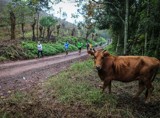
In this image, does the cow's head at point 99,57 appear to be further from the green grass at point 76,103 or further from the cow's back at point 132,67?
the green grass at point 76,103

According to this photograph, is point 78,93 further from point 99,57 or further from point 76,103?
point 99,57

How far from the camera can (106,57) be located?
927cm

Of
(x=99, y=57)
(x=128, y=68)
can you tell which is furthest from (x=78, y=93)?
(x=128, y=68)

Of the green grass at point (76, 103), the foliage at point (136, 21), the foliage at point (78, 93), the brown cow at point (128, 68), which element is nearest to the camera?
the green grass at point (76, 103)

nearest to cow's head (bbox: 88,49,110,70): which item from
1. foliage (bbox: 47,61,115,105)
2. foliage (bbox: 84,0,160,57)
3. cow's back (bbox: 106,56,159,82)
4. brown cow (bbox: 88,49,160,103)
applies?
brown cow (bbox: 88,49,160,103)

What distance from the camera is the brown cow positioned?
28.8ft

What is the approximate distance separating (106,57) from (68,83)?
2915 millimetres

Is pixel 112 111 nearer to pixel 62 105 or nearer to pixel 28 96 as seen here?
pixel 62 105

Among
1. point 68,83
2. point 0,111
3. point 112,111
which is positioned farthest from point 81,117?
point 68,83

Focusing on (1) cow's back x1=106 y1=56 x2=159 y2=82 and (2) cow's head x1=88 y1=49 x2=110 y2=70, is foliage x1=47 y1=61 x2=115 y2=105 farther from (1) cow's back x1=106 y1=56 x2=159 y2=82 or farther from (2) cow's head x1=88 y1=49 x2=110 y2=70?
(2) cow's head x1=88 y1=49 x2=110 y2=70

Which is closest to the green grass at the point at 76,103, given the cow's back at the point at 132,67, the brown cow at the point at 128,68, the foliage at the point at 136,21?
the brown cow at the point at 128,68

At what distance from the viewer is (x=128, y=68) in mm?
9000

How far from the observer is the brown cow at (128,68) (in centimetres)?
878

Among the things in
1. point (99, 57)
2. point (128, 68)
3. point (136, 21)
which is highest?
point (136, 21)
